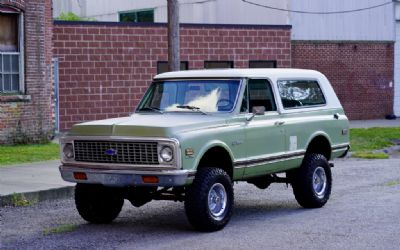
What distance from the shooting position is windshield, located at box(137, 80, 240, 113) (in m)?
11.0

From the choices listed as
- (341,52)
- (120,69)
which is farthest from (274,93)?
(341,52)

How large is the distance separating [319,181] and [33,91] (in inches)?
445

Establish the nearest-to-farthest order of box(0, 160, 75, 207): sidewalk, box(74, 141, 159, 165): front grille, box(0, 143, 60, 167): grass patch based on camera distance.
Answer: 1. box(74, 141, 159, 165): front grille
2. box(0, 160, 75, 207): sidewalk
3. box(0, 143, 60, 167): grass patch

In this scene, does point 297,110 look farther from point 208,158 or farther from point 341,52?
point 341,52

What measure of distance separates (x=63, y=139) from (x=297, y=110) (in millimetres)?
3394

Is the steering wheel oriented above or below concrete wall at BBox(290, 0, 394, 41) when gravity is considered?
below

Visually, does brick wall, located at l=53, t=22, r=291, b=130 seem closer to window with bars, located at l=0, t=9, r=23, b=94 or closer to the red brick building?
the red brick building

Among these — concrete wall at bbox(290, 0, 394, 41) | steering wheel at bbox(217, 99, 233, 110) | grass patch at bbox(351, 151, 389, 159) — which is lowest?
grass patch at bbox(351, 151, 389, 159)

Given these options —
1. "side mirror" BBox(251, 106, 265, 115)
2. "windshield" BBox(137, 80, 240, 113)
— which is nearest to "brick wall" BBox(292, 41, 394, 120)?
"windshield" BBox(137, 80, 240, 113)

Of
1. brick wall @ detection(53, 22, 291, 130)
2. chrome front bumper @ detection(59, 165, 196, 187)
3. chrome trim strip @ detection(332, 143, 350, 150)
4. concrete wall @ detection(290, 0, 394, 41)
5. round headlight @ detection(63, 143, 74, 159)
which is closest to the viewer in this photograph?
chrome front bumper @ detection(59, 165, 196, 187)

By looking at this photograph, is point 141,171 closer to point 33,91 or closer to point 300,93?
point 300,93

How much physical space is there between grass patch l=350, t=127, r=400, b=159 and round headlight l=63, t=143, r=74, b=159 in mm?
11073

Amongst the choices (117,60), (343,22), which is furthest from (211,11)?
(117,60)

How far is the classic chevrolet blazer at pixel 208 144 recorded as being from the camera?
9898mm
